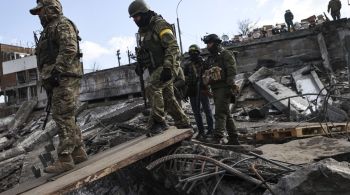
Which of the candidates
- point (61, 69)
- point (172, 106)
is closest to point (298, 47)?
point (172, 106)

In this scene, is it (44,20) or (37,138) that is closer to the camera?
(44,20)

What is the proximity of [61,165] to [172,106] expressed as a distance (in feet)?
5.96

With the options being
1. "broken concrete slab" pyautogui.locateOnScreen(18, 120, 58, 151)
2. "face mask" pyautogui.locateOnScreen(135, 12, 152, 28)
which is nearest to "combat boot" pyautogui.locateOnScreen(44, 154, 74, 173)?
"face mask" pyautogui.locateOnScreen(135, 12, 152, 28)

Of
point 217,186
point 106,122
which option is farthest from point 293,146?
point 106,122

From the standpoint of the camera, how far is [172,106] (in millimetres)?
5137

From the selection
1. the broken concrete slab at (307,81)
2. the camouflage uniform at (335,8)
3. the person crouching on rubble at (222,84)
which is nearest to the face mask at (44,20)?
the person crouching on rubble at (222,84)

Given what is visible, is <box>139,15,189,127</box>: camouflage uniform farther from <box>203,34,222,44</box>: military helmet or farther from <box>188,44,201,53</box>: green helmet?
<box>188,44,201,53</box>: green helmet

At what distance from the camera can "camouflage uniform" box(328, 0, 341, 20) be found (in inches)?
559

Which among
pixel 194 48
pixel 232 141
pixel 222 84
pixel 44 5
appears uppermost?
pixel 44 5

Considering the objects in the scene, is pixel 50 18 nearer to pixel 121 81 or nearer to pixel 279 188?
pixel 279 188

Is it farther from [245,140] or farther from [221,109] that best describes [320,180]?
[245,140]

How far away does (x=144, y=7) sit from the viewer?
4.80 metres

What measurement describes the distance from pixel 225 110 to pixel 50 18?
2.92 metres

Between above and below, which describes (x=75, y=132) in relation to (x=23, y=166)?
above
